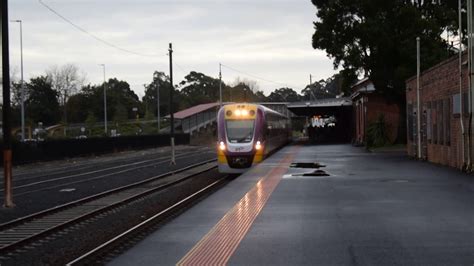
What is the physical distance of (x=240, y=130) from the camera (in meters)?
25.8

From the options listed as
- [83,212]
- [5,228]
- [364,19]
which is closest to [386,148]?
[364,19]

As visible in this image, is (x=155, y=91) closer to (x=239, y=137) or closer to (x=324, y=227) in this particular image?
(x=239, y=137)

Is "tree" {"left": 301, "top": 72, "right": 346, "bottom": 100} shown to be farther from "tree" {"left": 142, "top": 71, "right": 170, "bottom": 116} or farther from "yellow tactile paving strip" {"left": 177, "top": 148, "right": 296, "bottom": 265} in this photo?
"yellow tactile paving strip" {"left": 177, "top": 148, "right": 296, "bottom": 265}

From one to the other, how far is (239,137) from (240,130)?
0.39 meters

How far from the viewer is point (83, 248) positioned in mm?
9969

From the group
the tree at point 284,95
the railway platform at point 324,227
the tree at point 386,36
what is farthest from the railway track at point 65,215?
the tree at point 284,95

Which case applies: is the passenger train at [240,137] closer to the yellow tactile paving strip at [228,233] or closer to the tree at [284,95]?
the yellow tactile paving strip at [228,233]

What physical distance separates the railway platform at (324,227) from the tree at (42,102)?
87.1 metres

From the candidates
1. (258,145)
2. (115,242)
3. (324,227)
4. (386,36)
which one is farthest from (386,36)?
(115,242)

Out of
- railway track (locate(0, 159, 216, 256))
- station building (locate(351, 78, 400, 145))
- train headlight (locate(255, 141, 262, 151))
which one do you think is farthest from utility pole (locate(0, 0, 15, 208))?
station building (locate(351, 78, 400, 145))

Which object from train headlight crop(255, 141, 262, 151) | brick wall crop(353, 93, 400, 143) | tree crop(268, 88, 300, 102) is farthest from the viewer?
tree crop(268, 88, 300, 102)

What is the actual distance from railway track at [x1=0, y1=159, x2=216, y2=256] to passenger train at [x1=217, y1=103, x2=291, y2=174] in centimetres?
317

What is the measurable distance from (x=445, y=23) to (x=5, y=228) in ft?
108

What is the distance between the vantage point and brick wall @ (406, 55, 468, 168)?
70.4 ft
